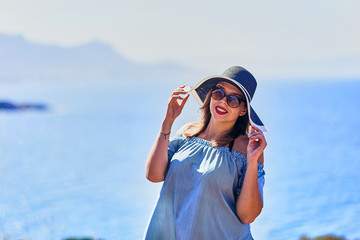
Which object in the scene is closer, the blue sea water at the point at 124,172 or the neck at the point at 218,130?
the neck at the point at 218,130

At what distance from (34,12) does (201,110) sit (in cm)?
4357

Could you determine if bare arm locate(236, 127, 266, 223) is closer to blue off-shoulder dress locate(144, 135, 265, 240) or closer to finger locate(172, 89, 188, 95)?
blue off-shoulder dress locate(144, 135, 265, 240)

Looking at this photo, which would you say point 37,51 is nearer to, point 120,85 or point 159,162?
point 120,85

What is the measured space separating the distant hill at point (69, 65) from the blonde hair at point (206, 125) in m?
34.5

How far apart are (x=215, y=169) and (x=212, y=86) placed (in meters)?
0.47

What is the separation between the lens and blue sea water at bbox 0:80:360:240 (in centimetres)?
1505

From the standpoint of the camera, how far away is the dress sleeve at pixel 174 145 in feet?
8.38

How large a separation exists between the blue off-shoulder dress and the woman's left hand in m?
0.09

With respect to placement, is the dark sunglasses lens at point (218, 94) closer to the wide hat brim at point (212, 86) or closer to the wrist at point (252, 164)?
the wide hat brim at point (212, 86)

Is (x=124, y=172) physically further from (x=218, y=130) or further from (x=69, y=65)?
(x=69, y=65)

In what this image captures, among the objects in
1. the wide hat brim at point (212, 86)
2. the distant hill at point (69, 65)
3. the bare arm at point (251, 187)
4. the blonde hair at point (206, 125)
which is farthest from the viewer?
the distant hill at point (69, 65)

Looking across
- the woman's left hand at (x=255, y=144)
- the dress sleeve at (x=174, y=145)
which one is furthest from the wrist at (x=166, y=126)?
the woman's left hand at (x=255, y=144)

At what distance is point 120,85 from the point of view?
67.0 meters

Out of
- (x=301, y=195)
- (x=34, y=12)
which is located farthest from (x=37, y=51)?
(x=301, y=195)
